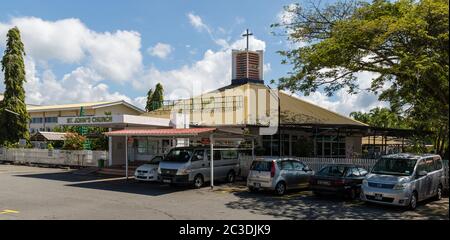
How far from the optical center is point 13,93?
1661 inches

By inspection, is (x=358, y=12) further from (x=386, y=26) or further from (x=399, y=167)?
(x=399, y=167)

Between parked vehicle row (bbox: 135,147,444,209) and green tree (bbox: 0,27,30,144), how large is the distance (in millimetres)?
26375

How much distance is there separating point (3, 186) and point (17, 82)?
25.8m

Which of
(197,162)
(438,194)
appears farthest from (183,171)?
(438,194)

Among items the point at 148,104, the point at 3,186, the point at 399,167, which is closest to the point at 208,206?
the point at 399,167

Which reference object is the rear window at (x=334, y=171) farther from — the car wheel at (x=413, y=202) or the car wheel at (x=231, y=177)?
the car wheel at (x=231, y=177)

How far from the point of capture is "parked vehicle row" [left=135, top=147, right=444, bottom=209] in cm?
1326

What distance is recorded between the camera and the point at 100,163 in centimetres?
2944

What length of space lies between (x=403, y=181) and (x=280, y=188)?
4997 mm

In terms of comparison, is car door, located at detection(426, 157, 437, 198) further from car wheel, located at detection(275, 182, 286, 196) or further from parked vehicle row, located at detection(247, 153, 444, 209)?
car wheel, located at detection(275, 182, 286, 196)

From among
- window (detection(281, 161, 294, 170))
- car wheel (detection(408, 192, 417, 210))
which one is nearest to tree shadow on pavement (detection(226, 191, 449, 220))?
car wheel (detection(408, 192, 417, 210))

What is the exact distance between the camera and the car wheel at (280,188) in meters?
16.6

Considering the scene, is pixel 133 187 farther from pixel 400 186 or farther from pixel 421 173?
pixel 421 173

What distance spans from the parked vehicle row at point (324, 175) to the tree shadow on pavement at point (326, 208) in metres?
0.33
